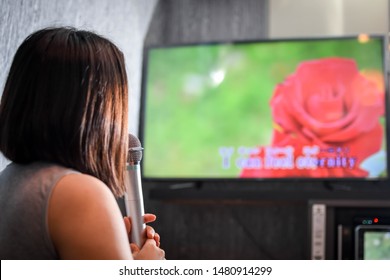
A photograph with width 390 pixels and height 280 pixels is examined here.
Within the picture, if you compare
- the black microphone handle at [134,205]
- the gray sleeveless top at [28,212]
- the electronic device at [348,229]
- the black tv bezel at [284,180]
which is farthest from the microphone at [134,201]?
the black tv bezel at [284,180]

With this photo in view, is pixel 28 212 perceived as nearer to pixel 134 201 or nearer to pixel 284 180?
pixel 134 201

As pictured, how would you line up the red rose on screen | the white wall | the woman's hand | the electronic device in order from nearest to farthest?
the woman's hand < the electronic device < the red rose on screen < the white wall

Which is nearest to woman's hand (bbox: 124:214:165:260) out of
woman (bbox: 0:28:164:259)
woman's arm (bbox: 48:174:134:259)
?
woman (bbox: 0:28:164:259)

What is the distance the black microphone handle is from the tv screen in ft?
5.40

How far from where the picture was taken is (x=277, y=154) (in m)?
2.36

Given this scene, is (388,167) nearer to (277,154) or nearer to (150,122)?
(277,154)

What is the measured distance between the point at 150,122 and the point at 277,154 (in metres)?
0.58

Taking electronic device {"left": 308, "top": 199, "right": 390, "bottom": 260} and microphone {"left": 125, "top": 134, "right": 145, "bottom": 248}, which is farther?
electronic device {"left": 308, "top": 199, "right": 390, "bottom": 260}

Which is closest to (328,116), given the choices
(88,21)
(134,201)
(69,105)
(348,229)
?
(348,229)

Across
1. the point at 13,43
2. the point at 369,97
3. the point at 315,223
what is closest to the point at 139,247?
the point at 13,43

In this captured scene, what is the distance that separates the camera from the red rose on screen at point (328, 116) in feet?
7.57

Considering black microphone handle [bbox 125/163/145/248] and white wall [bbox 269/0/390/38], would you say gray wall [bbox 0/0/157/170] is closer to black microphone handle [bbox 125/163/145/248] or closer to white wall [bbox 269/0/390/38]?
black microphone handle [bbox 125/163/145/248]

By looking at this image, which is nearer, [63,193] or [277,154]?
[63,193]

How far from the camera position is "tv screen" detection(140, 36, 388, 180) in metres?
2.32
